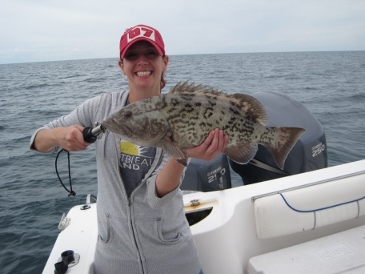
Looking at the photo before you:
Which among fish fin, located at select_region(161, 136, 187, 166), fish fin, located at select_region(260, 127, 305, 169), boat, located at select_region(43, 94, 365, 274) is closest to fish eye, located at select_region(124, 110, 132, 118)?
fish fin, located at select_region(161, 136, 187, 166)

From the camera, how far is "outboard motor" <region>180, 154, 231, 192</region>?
4.37 m

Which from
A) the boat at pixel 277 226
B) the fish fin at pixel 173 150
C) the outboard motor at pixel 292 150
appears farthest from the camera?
the outboard motor at pixel 292 150

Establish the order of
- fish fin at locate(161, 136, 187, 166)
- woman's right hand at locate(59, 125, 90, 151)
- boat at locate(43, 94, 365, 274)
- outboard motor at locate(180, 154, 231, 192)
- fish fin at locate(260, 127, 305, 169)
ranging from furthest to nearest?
outboard motor at locate(180, 154, 231, 192) → boat at locate(43, 94, 365, 274) → fish fin at locate(260, 127, 305, 169) → fish fin at locate(161, 136, 187, 166) → woman's right hand at locate(59, 125, 90, 151)

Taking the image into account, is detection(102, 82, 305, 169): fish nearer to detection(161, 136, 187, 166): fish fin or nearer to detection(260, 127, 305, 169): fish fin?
detection(161, 136, 187, 166): fish fin

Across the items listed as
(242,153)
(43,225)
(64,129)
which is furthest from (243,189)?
(43,225)

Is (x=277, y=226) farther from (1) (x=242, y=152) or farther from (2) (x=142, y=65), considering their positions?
(2) (x=142, y=65)

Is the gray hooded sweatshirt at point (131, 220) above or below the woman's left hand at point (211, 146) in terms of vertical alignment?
below

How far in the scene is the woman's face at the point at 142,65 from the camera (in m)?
2.16

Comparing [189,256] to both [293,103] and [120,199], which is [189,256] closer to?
[120,199]

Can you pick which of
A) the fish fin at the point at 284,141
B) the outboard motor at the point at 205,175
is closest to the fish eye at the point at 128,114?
the fish fin at the point at 284,141

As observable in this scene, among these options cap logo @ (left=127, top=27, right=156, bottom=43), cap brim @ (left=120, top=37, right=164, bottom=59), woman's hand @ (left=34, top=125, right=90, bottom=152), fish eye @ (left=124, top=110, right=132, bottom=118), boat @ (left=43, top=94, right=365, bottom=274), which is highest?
cap logo @ (left=127, top=27, right=156, bottom=43)

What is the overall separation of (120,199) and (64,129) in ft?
1.95

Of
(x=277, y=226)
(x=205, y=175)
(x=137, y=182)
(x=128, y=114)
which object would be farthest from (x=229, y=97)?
(x=205, y=175)

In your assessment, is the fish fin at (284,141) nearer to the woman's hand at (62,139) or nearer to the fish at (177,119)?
the fish at (177,119)
